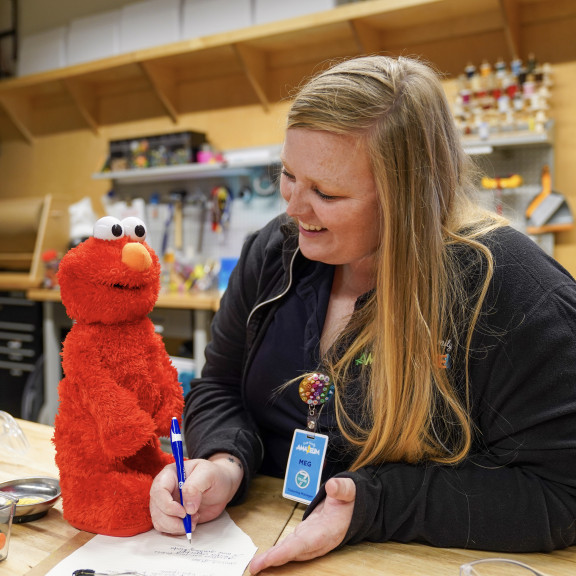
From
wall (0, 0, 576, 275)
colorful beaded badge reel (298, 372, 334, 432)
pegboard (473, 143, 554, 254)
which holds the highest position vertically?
wall (0, 0, 576, 275)

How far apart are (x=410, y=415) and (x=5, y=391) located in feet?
9.82

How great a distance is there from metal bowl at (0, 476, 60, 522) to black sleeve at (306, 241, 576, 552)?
1.17ft

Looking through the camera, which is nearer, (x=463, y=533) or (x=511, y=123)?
(x=463, y=533)

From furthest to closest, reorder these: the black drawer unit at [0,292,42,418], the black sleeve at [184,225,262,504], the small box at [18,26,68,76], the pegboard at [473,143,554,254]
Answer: the small box at [18,26,68,76] → the black drawer unit at [0,292,42,418] → the pegboard at [473,143,554,254] → the black sleeve at [184,225,262,504]

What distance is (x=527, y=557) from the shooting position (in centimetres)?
76

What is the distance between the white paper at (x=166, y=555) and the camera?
0.69 m

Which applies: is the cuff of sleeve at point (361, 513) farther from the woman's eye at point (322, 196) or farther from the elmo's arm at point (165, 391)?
the woman's eye at point (322, 196)

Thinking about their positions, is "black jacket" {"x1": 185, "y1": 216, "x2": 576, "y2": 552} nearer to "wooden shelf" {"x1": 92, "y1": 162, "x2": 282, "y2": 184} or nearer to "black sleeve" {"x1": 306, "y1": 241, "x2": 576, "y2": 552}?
"black sleeve" {"x1": 306, "y1": 241, "x2": 576, "y2": 552}

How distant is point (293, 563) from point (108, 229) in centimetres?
47

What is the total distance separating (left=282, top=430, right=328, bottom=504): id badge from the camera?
2.91 ft

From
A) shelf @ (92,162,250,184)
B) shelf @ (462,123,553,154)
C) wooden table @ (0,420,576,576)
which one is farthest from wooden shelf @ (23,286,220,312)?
wooden table @ (0,420,576,576)

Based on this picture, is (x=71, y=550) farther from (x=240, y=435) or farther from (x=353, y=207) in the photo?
(x=353, y=207)

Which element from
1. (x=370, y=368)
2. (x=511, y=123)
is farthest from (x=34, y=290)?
(x=370, y=368)

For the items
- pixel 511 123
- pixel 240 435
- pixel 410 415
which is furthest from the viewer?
pixel 511 123
